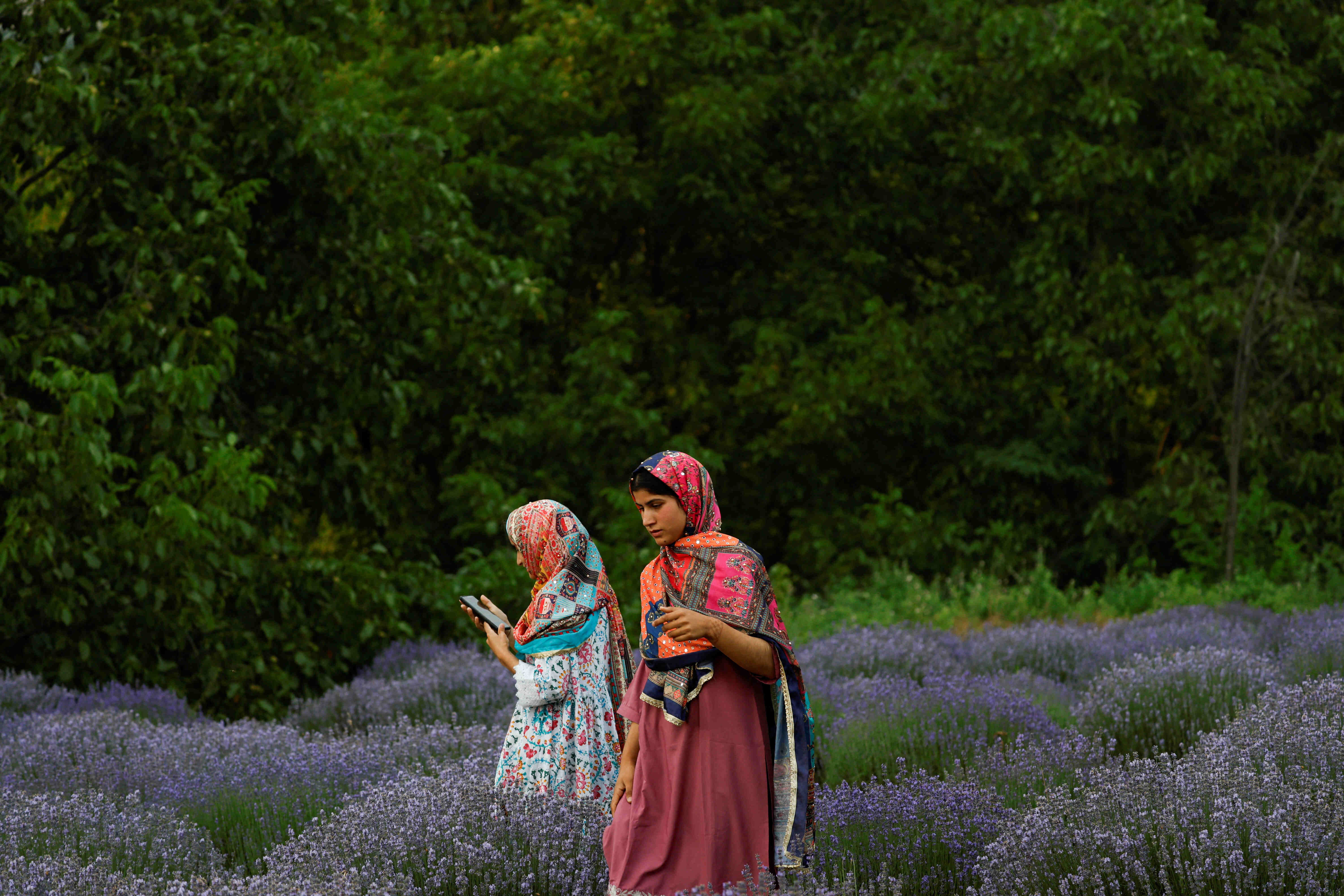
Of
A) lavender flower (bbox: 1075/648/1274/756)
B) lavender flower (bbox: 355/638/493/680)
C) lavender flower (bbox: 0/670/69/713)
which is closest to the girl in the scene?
lavender flower (bbox: 1075/648/1274/756)

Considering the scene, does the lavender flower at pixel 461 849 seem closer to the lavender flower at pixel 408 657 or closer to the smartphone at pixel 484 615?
the smartphone at pixel 484 615

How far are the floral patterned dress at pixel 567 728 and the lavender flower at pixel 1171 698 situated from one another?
257 centimetres

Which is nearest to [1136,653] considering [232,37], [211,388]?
[211,388]

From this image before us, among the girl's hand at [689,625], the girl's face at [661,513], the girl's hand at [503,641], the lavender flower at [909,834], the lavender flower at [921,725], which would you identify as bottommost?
the lavender flower at [921,725]

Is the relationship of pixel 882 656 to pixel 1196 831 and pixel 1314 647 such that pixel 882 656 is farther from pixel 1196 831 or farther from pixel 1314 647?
pixel 1196 831

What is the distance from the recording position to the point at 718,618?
142 inches

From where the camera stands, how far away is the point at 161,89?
30.3ft

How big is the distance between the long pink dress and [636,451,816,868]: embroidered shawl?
0.15 ft

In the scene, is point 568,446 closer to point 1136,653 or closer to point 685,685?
point 1136,653

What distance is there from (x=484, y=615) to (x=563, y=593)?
35cm

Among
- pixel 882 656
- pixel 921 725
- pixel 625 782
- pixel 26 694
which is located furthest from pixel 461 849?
pixel 882 656

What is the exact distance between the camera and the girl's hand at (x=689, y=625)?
3531 millimetres

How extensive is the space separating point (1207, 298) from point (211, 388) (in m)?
9.88

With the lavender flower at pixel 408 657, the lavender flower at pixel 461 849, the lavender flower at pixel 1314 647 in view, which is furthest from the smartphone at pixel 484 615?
the lavender flower at pixel 408 657
